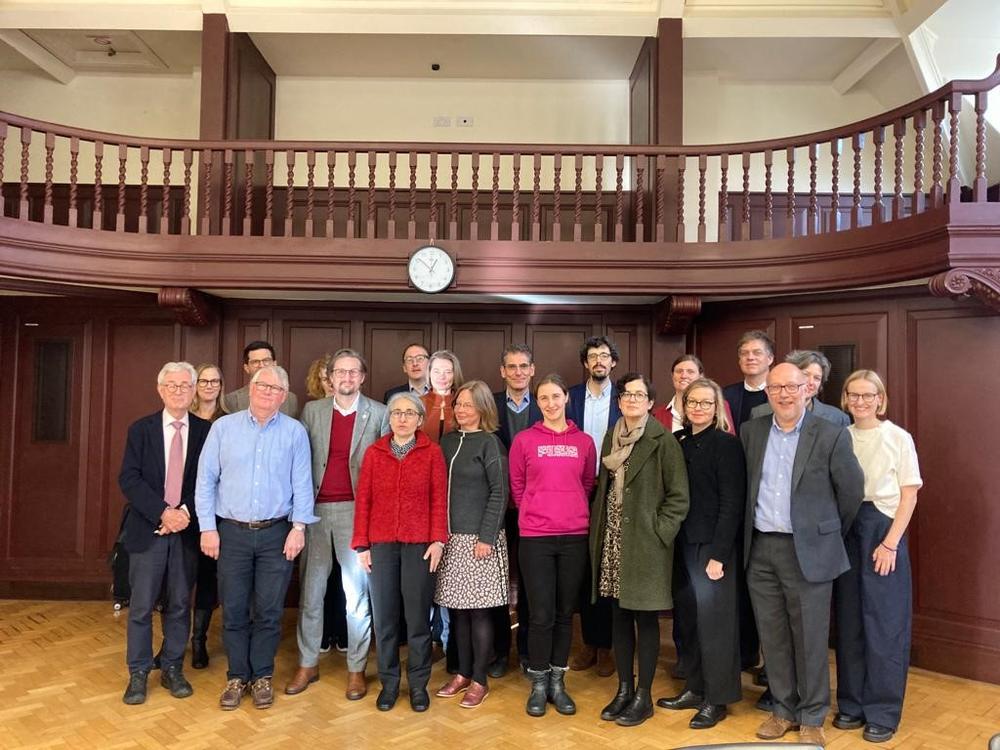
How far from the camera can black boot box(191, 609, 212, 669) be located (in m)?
3.99

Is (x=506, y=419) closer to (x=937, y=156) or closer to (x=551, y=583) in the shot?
(x=551, y=583)

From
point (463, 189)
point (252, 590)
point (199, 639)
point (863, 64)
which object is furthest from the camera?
point (463, 189)

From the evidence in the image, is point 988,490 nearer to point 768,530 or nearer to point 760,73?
point 768,530

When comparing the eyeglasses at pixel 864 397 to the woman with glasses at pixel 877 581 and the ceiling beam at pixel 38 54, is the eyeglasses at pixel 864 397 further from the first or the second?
the ceiling beam at pixel 38 54

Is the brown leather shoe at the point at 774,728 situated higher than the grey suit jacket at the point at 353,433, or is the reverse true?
the grey suit jacket at the point at 353,433

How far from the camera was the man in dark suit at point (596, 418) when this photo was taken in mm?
3893

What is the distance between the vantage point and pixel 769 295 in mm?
5000

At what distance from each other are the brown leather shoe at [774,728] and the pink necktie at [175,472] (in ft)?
9.41

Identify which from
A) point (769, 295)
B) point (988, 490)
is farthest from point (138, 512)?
point (988, 490)

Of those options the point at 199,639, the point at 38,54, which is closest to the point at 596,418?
the point at 199,639

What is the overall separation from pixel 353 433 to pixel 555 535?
115 cm

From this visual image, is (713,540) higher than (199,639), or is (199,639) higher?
(713,540)

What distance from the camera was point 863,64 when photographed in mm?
6402

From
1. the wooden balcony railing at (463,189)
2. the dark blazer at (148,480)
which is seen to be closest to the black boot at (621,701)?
the dark blazer at (148,480)
